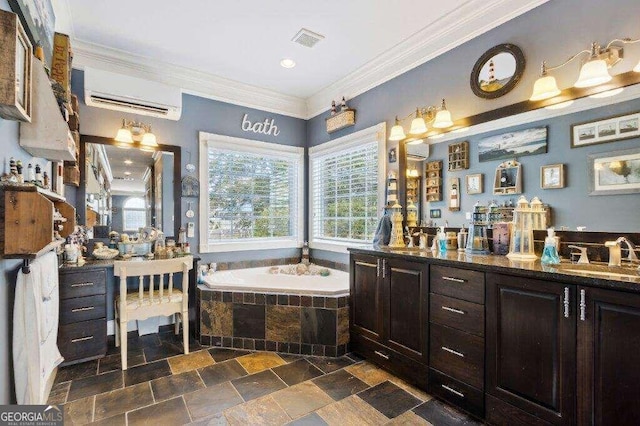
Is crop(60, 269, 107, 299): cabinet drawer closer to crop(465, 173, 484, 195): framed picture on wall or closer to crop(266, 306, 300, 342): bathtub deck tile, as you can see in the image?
crop(266, 306, 300, 342): bathtub deck tile

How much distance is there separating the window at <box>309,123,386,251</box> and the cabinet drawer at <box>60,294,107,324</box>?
93.3 inches

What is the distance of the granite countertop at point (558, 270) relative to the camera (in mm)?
1408

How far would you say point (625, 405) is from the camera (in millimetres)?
1378

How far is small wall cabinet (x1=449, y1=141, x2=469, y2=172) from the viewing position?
2578mm

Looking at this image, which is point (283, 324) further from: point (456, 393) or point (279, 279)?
point (456, 393)

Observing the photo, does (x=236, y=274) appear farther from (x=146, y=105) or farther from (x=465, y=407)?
(x=465, y=407)

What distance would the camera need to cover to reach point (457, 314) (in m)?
2.02

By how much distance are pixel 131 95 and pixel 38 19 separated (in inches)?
52.9

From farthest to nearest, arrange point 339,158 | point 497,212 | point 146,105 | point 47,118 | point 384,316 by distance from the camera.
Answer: point 339,158 < point 146,105 < point 384,316 < point 497,212 < point 47,118

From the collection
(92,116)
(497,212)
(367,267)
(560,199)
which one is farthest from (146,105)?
(560,199)

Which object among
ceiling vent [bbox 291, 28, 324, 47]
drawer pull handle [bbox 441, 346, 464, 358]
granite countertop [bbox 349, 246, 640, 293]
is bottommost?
drawer pull handle [bbox 441, 346, 464, 358]

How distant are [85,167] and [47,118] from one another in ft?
5.26

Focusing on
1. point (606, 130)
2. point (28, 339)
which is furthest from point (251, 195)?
point (606, 130)

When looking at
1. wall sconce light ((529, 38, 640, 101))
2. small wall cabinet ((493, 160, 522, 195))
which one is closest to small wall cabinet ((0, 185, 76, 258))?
small wall cabinet ((493, 160, 522, 195))
